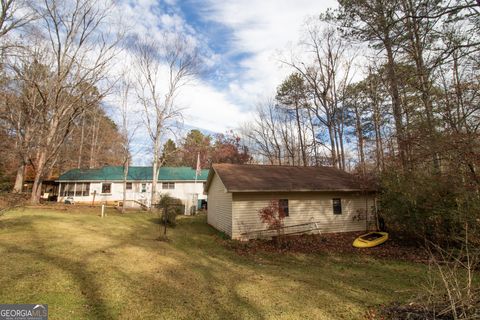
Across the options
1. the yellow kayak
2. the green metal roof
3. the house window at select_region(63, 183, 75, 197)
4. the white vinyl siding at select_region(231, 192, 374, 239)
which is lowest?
the yellow kayak

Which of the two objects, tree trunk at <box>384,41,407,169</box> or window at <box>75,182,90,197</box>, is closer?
tree trunk at <box>384,41,407,169</box>

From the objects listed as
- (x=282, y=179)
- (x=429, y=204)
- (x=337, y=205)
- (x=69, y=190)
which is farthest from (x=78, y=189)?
(x=429, y=204)

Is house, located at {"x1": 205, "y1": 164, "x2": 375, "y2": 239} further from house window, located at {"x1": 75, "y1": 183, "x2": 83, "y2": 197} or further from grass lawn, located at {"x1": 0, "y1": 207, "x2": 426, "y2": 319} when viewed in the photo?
house window, located at {"x1": 75, "y1": 183, "x2": 83, "y2": 197}

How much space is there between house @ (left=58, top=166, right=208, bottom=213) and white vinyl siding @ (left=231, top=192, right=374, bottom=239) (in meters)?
12.2

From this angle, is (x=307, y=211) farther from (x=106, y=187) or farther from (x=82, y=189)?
(x=82, y=189)

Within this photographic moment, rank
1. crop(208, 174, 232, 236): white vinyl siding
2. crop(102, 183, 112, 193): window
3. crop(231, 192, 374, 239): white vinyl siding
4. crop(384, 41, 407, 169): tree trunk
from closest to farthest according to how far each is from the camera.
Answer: crop(384, 41, 407, 169): tree trunk → crop(231, 192, 374, 239): white vinyl siding → crop(208, 174, 232, 236): white vinyl siding → crop(102, 183, 112, 193): window

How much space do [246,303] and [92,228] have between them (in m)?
9.87

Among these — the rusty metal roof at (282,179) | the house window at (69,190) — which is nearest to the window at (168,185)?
the house window at (69,190)

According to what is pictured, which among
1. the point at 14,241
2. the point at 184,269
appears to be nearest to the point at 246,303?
the point at 184,269

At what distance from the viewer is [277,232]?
13086 mm

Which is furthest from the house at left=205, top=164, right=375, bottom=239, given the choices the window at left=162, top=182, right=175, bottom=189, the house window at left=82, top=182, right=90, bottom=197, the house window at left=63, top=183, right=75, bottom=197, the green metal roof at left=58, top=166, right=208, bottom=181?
the house window at left=63, top=183, right=75, bottom=197

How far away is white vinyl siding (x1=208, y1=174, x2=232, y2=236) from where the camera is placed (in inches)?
532

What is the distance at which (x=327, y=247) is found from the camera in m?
11.4

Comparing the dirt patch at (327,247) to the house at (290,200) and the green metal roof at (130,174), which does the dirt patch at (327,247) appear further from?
the green metal roof at (130,174)
